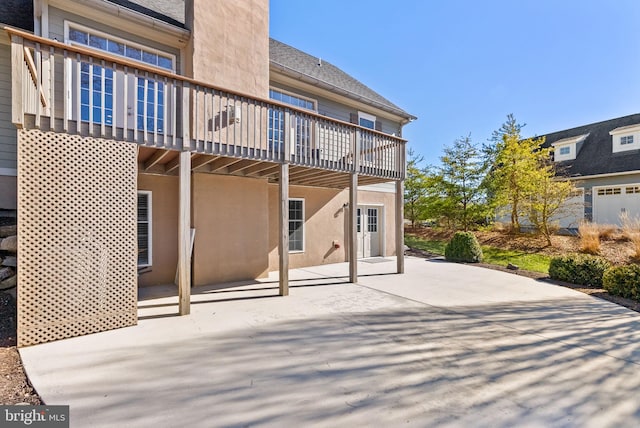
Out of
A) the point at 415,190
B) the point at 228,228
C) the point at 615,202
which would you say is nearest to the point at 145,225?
the point at 228,228

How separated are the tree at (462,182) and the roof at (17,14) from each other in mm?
16304

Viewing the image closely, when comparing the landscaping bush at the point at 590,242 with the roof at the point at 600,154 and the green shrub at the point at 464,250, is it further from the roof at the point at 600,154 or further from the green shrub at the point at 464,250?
the roof at the point at 600,154

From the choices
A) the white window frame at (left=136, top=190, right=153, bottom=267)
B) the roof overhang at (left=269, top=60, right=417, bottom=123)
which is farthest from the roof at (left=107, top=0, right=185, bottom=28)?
the white window frame at (left=136, top=190, right=153, bottom=267)

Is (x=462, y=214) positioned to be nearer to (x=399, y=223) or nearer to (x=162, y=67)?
(x=399, y=223)

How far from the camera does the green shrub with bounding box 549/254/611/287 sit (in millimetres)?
7508

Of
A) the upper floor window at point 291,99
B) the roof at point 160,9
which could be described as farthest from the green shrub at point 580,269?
the roof at point 160,9

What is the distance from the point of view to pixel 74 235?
3902 millimetres

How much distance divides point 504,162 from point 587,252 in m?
5.38

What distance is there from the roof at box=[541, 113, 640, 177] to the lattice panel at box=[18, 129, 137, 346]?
21799 millimetres

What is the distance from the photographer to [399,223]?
8414 mm

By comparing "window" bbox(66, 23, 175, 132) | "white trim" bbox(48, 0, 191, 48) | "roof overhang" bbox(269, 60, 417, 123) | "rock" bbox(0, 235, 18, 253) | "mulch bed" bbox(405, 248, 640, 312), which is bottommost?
"mulch bed" bbox(405, 248, 640, 312)

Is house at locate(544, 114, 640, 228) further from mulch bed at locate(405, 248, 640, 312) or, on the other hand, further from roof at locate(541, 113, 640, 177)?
mulch bed at locate(405, 248, 640, 312)

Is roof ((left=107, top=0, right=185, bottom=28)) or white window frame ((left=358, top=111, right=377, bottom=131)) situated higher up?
roof ((left=107, top=0, right=185, bottom=28))

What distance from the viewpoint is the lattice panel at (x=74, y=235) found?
11.9ft
